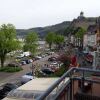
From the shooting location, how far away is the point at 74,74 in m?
5.48

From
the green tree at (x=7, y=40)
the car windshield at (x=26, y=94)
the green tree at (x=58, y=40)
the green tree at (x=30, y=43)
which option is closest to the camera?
the car windshield at (x=26, y=94)

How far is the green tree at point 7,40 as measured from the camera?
2217 inches

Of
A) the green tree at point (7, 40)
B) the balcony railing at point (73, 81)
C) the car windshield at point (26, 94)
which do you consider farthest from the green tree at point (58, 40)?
the balcony railing at point (73, 81)

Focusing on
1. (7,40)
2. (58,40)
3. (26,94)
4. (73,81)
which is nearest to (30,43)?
(7,40)

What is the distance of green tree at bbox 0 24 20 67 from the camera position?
2217 inches

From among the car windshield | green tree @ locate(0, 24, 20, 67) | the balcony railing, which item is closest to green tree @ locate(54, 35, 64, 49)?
green tree @ locate(0, 24, 20, 67)

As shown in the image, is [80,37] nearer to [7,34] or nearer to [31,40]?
[31,40]

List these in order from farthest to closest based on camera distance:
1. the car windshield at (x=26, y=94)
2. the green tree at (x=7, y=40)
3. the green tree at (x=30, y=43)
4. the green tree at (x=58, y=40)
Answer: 1. the green tree at (x=58, y=40)
2. the green tree at (x=30, y=43)
3. the green tree at (x=7, y=40)
4. the car windshield at (x=26, y=94)

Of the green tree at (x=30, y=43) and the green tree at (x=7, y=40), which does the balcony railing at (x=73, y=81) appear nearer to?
the green tree at (x=7, y=40)

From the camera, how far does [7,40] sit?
57469 millimetres

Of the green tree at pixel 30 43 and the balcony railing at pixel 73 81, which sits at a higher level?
the balcony railing at pixel 73 81

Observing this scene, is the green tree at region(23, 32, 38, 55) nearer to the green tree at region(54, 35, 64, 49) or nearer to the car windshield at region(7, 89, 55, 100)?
the green tree at region(54, 35, 64, 49)

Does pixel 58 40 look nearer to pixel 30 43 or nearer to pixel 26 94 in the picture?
pixel 30 43

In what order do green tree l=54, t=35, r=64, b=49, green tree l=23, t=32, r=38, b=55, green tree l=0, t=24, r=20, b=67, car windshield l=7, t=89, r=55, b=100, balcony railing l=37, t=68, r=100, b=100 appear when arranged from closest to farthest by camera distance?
1. balcony railing l=37, t=68, r=100, b=100
2. car windshield l=7, t=89, r=55, b=100
3. green tree l=0, t=24, r=20, b=67
4. green tree l=23, t=32, r=38, b=55
5. green tree l=54, t=35, r=64, b=49
